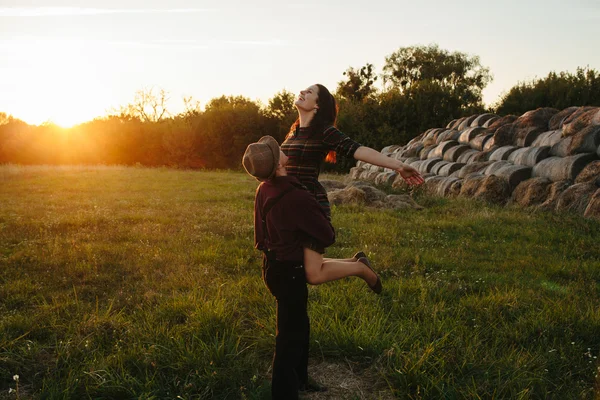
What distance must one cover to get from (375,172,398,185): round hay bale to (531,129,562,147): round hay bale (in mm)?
5289

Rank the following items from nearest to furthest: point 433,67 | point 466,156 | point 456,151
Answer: point 466,156
point 456,151
point 433,67

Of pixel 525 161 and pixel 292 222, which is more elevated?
pixel 525 161

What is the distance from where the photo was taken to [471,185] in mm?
13312

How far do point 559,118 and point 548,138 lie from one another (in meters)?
1.18

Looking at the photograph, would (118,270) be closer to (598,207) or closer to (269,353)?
(269,353)

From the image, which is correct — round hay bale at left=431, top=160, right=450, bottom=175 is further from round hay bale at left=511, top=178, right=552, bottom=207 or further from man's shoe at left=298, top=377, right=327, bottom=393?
man's shoe at left=298, top=377, right=327, bottom=393

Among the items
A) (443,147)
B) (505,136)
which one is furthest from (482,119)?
(505,136)

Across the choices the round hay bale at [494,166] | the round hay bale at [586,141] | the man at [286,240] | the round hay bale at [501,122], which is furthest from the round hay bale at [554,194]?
the man at [286,240]

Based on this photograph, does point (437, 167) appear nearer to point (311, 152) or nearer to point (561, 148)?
point (561, 148)

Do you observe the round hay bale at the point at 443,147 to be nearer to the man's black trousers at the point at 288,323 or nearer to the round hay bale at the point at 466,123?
the round hay bale at the point at 466,123

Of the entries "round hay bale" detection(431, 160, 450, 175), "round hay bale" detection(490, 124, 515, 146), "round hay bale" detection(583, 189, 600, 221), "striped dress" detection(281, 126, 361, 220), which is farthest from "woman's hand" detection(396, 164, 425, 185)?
"round hay bale" detection(431, 160, 450, 175)

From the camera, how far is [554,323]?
14.7 feet

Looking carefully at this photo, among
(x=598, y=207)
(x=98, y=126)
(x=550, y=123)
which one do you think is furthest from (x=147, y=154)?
(x=598, y=207)

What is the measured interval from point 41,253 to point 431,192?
1151cm
